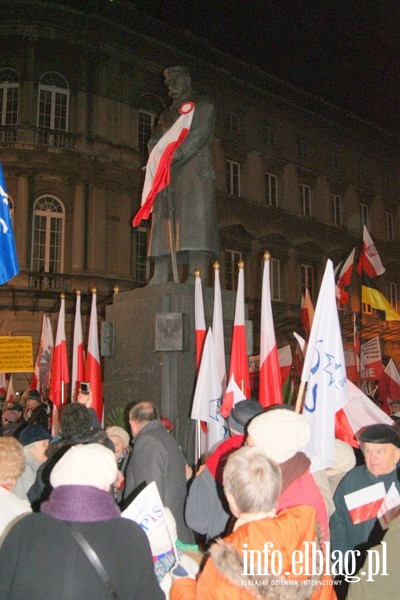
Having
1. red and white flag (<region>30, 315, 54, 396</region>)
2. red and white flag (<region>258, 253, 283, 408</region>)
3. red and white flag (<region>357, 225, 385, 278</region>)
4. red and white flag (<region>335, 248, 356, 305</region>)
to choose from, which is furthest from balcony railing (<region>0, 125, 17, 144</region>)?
red and white flag (<region>258, 253, 283, 408</region>)

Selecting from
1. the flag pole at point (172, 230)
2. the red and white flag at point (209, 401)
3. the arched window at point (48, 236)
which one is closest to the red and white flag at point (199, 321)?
the flag pole at point (172, 230)

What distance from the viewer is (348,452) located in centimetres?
420

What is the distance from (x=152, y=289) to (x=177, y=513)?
2.99 metres

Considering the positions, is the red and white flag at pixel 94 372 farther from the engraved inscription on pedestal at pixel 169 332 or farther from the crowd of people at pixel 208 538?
the crowd of people at pixel 208 538

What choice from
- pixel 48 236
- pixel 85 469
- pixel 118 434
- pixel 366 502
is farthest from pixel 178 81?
pixel 48 236

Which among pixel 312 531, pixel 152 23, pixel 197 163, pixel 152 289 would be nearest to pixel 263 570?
pixel 312 531

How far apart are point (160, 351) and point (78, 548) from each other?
4304 millimetres

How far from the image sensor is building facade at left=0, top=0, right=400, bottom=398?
67.8 ft

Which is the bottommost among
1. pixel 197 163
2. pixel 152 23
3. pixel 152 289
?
pixel 152 289

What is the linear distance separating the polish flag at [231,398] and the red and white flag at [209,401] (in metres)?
0.17

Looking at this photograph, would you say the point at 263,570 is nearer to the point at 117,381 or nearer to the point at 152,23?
the point at 117,381

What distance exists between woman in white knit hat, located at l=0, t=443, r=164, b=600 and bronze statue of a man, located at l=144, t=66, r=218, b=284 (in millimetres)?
4931

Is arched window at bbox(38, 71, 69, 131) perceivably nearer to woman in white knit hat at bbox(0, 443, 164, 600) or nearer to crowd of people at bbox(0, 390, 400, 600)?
crowd of people at bbox(0, 390, 400, 600)

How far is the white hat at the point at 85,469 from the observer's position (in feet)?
7.47
